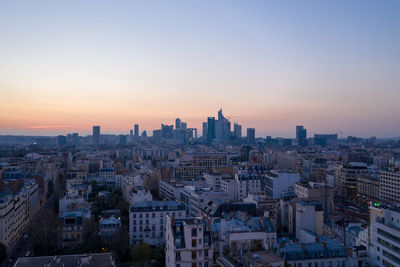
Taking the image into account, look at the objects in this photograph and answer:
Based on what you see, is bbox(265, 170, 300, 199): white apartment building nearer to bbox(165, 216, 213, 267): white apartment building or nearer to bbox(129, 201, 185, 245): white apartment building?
bbox(129, 201, 185, 245): white apartment building

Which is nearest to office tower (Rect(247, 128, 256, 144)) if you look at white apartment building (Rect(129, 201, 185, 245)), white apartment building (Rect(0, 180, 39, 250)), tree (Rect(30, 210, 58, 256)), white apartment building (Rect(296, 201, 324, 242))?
white apartment building (Rect(0, 180, 39, 250))

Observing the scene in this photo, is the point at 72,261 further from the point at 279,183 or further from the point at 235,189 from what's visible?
the point at 279,183

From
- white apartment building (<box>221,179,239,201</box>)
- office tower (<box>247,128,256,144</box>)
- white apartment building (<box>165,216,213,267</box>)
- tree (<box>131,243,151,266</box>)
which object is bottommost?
tree (<box>131,243,151,266</box>)

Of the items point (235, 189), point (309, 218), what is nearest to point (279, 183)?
point (235, 189)

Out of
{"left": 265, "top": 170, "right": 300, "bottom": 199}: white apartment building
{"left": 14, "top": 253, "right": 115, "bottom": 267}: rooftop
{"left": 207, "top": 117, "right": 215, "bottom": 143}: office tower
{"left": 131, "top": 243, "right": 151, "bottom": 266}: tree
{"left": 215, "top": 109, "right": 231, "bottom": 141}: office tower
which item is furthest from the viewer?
{"left": 215, "top": 109, "right": 231, "bottom": 141}: office tower

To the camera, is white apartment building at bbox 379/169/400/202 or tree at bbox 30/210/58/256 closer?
tree at bbox 30/210/58/256

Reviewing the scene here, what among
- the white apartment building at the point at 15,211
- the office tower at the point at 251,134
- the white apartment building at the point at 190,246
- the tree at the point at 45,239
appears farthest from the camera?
the office tower at the point at 251,134

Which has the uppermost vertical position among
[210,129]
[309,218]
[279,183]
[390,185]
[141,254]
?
[210,129]

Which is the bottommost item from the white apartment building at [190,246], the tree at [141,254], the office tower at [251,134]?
the tree at [141,254]

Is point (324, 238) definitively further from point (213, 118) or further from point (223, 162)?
point (213, 118)

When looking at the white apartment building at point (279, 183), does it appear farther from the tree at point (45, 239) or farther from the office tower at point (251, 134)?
the office tower at point (251, 134)

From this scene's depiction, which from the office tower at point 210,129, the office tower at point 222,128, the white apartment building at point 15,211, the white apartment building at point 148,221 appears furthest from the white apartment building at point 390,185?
the office tower at point 222,128
